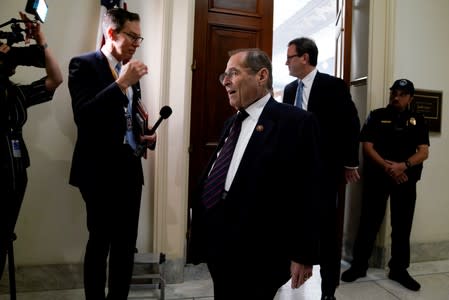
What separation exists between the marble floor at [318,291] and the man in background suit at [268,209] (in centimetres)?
129

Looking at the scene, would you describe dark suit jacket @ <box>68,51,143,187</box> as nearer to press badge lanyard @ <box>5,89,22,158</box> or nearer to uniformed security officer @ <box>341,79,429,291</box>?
Result: press badge lanyard @ <box>5,89,22,158</box>

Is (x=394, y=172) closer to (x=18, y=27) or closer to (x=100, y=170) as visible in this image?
(x=100, y=170)

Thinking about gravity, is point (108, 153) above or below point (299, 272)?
above

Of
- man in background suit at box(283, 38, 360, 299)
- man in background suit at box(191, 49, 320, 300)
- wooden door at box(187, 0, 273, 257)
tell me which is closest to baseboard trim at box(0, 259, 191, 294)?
wooden door at box(187, 0, 273, 257)

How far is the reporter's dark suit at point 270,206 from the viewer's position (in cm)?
117

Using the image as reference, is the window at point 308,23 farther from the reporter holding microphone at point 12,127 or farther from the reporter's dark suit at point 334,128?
the reporter holding microphone at point 12,127

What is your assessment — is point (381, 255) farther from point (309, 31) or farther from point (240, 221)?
point (309, 31)

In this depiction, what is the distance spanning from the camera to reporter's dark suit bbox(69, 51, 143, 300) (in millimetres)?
1688

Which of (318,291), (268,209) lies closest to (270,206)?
(268,209)

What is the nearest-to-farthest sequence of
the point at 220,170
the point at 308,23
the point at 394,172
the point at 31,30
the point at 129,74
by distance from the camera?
the point at 220,170
the point at 129,74
the point at 31,30
the point at 394,172
the point at 308,23

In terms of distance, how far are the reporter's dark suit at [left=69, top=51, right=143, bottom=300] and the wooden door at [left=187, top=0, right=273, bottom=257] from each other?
3.30 feet

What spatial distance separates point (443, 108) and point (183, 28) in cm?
251

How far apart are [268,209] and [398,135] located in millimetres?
2009

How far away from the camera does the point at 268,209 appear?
3.93 feet
